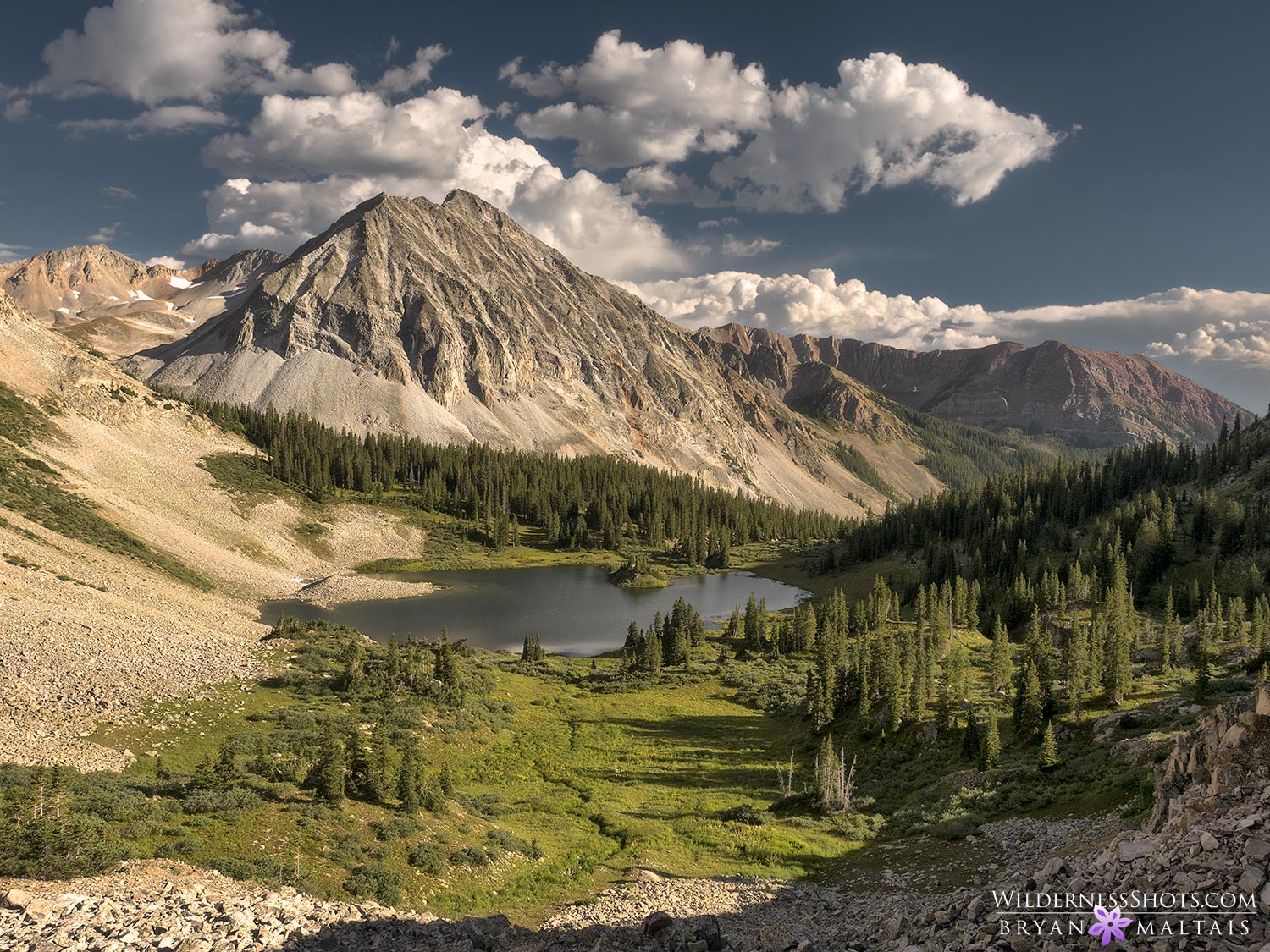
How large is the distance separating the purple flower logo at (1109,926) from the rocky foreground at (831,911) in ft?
0.58

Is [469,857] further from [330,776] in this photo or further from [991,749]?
[991,749]

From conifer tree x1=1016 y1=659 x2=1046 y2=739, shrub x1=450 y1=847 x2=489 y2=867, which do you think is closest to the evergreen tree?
shrub x1=450 y1=847 x2=489 y2=867

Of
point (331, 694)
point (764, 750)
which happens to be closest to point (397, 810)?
point (331, 694)

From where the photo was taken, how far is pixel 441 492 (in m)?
186

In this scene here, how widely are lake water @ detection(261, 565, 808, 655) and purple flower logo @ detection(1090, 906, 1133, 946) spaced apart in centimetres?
8129

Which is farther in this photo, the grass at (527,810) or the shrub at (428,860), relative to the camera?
the shrub at (428,860)

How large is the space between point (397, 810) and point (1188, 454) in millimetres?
205319

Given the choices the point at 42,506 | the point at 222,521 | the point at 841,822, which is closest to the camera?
the point at 841,822

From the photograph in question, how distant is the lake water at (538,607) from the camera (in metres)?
98.9

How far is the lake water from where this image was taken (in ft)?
325

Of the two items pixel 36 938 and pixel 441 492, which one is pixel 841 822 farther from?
pixel 441 492

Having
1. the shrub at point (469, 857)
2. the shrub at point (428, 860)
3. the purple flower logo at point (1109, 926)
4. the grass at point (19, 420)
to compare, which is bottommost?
the shrub at point (469, 857)

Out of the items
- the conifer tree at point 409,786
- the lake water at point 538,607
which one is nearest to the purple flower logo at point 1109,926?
the conifer tree at point 409,786

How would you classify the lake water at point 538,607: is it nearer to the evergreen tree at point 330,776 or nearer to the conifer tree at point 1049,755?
the evergreen tree at point 330,776
